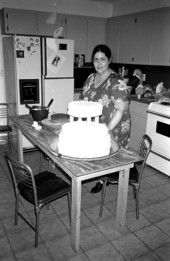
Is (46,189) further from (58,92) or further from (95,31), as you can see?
(95,31)

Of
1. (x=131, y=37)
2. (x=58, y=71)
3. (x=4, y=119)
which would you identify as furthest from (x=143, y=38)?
(x=4, y=119)

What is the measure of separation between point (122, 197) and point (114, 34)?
3362mm

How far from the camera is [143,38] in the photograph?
13.2 feet

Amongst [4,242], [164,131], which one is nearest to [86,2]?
[164,131]

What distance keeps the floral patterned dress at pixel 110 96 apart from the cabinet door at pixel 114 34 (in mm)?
2224

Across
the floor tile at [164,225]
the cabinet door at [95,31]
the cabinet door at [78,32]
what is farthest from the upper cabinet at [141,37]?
the floor tile at [164,225]

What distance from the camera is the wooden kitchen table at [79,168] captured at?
1667 millimetres

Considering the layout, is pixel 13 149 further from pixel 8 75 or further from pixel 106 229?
pixel 106 229

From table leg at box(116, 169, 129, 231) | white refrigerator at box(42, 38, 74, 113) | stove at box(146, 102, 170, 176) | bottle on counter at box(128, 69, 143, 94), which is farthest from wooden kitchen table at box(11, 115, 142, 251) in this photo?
bottle on counter at box(128, 69, 143, 94)

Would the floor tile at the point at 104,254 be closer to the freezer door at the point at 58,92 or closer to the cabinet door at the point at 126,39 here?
the freezer door at the point at 58,92

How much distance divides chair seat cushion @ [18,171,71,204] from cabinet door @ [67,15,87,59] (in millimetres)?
2981

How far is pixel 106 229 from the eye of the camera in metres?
2.29

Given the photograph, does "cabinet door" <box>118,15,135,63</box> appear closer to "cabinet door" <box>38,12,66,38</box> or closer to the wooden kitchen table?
"cabinet door" <box>38,12,66,38</box>

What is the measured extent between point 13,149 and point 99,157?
2465mm
